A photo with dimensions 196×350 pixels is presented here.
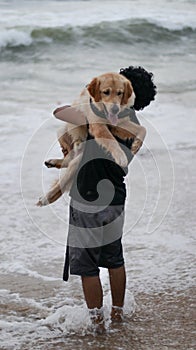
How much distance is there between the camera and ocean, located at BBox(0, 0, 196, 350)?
13.0 ft

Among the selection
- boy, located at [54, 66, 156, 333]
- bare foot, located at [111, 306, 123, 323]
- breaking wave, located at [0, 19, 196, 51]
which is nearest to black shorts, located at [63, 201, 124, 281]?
boy, located at [54, 66, 156, 333]

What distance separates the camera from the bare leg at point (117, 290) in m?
3.87

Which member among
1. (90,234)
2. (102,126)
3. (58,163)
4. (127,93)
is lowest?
(90,234)

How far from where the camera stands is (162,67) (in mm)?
13828

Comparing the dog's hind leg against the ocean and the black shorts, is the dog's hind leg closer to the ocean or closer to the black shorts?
the black shorts

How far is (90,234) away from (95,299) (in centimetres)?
38

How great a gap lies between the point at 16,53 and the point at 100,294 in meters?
11.9

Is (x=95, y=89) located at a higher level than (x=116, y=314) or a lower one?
higher

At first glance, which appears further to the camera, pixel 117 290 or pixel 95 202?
pixel 117 290

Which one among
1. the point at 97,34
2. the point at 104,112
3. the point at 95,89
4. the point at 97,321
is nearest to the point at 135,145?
the point at 104,112

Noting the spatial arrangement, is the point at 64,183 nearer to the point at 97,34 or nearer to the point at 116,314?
the point at 116,314

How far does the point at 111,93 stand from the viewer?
343 centimetres

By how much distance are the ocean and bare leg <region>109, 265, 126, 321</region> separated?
0.07 metres

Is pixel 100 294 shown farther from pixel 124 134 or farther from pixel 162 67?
pixel 162 67
